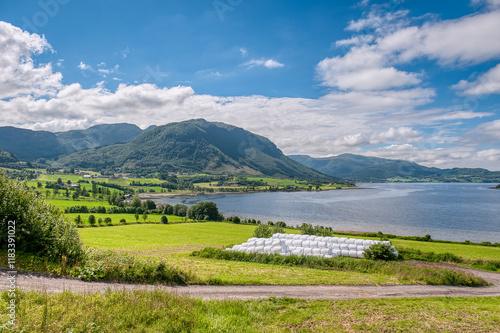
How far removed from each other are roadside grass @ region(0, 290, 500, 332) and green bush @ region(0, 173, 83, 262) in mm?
5107

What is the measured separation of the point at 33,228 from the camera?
13.2m

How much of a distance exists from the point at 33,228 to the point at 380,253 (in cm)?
2981

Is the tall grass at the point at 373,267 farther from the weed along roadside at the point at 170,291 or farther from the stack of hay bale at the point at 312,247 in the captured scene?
the stack of hay bale at the point at 312,247

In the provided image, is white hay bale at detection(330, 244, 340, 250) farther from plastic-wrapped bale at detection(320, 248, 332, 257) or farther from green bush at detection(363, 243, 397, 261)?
green bush at detection(363, 243, 397, 261)

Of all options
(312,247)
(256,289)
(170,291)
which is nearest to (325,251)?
(312,247)

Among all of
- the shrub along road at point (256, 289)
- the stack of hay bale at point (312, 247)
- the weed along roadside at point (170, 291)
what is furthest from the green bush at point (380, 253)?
the shrub along road at point (256, 289)

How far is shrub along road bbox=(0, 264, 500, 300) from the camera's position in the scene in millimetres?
10234

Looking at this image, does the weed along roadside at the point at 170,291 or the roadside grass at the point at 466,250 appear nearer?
the weed along roadside at the point at 170,291

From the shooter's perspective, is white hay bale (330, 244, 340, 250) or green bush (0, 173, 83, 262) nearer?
green bush (0, 173, 83, 262)

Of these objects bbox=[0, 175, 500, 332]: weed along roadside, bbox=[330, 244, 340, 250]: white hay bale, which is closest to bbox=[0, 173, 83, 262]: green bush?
bbox=[0, 175, 500, 332]: weed along roadside

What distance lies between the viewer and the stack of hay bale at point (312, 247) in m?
28.1

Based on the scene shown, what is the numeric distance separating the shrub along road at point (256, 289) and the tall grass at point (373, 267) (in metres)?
0.72

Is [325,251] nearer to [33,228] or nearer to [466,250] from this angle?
[33,228]

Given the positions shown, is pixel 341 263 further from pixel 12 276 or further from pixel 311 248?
pixel 12 276
